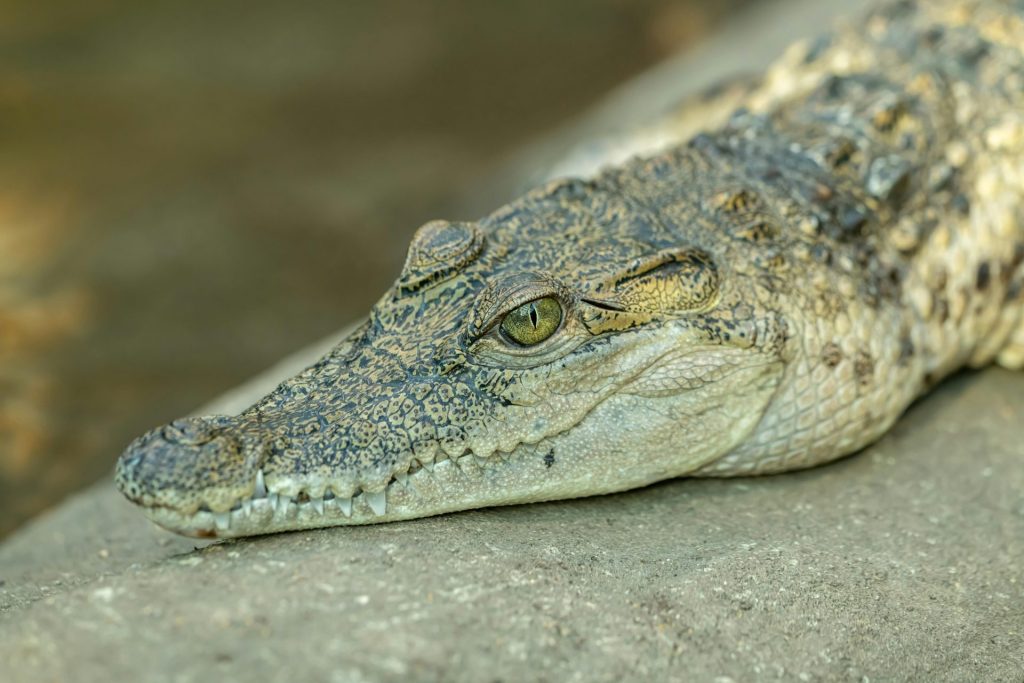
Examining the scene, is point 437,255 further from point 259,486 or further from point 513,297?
point 259,486

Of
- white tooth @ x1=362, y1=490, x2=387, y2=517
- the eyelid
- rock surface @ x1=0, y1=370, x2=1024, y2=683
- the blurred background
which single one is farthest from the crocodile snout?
the blurred background

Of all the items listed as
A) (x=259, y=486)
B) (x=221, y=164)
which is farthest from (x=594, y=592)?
(x=221, y=164)

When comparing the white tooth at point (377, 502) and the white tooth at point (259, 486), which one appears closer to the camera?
the white tooth at point (259, 486)

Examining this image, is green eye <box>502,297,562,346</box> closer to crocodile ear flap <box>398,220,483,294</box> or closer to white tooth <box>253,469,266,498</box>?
crocodile ear flap <box>398,220,483,294</box>

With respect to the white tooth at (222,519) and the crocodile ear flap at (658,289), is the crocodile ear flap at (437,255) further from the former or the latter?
the white tooth at (222,519)

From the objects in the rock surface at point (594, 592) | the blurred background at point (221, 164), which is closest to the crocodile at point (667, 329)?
the rock surface at point (594, 592)
